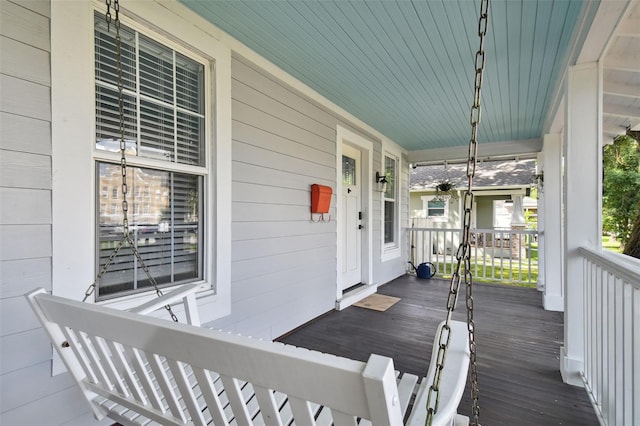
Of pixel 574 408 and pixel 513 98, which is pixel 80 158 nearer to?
pixel 574 408

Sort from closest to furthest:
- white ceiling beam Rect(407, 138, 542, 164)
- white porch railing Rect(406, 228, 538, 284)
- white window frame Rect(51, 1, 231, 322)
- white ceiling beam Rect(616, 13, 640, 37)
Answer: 1. white window frame Rect(51, 1, 231, 322)
2. white ceiling beam Rect(616, 13, 640, 37)
3. white porch railing Rect(406, 228, 538, 284)
4. white ceiling beam Rect(407, 138, 542, 164)

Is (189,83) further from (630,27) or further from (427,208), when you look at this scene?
(427,208)

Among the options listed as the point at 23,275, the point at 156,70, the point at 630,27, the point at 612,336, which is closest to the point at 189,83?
the point at 156,70

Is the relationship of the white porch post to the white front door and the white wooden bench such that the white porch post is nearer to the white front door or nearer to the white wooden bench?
the white front door

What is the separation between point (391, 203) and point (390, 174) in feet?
1.81

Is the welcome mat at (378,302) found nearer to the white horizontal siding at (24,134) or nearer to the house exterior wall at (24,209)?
the house exterior wall at (24,209)

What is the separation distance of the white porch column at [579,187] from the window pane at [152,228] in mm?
2782

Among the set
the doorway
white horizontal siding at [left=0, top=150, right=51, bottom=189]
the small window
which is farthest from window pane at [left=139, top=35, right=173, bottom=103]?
the small window

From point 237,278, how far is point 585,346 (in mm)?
2702

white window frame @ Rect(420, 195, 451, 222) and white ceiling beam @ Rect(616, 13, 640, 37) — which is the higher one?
white ceiling beam @ Rect(616, 13, 640, 37)

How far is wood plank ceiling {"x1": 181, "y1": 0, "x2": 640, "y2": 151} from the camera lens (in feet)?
6.51

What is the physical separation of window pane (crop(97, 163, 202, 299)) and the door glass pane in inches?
99.2

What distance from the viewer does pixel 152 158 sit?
6.49ft

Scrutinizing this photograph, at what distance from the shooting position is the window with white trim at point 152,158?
1.76m
